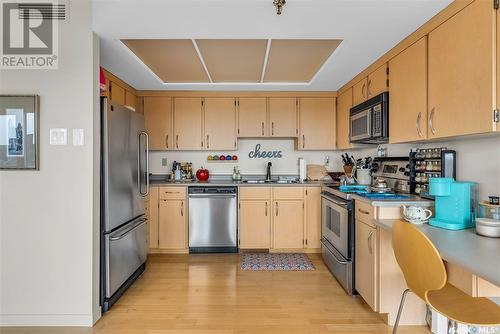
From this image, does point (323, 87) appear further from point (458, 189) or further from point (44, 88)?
point (44, 88)

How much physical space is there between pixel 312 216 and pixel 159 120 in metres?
2.52

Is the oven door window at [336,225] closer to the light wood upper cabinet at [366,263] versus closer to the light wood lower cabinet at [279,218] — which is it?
the light wood upper cabinet at [366,263]

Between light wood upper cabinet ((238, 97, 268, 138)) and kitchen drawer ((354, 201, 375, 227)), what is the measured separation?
1959 millimetres

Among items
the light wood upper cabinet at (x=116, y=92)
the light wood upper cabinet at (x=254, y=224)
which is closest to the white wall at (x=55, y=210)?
the light wood upper cabinet at (x=116, y=92)

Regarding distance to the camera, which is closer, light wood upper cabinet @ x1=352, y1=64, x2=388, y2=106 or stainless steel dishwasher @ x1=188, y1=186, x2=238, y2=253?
light wood upper cabinet @ x1=352, y1=64, x2=388, y2=106

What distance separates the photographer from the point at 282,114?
13.4 feet

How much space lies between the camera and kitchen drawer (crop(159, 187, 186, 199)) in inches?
148

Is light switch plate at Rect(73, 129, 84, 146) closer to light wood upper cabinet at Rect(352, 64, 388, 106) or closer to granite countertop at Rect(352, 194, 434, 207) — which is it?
granite countertop at Rect(352, 194, 434, 207)

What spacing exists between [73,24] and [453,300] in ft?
10.1

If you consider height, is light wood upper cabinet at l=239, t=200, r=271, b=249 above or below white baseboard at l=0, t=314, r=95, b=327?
above

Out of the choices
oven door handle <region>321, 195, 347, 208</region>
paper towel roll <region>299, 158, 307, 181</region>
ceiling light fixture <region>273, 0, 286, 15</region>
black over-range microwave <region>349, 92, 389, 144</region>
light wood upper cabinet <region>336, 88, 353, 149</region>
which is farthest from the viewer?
paper towel roll <region>299, 158, 307, 181</region>

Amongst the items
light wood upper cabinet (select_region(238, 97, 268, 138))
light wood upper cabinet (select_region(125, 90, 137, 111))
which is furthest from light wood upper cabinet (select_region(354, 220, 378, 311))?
light wood upper cabinet (select_region(125, 90, 137, 111))

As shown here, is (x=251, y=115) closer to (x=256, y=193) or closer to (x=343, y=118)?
(x=256, y=193)
